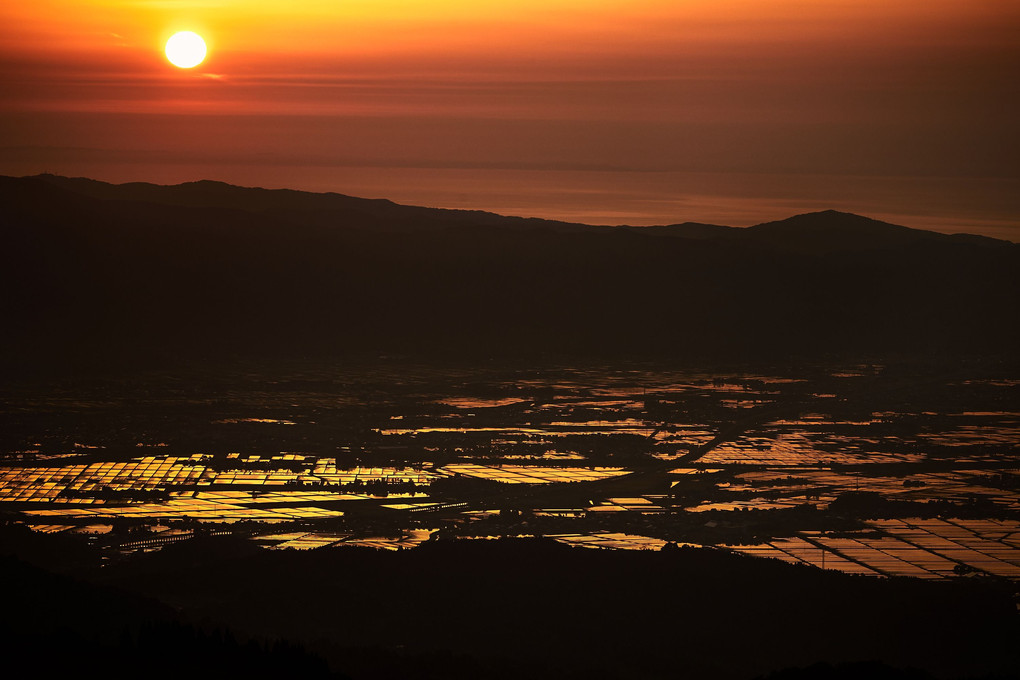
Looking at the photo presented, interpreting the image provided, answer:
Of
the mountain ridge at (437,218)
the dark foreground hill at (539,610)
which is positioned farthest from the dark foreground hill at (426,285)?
the dark foreground hill at (539,610)

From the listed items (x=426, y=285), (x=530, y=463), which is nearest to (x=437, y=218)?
(x=426, y=285)

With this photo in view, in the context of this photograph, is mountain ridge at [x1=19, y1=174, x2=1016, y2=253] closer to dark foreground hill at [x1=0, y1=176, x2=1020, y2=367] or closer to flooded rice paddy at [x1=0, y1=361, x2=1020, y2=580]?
dark foreground hill at [x1=0, y1=176, x2=1020, y2=367]

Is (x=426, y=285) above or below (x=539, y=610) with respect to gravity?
above

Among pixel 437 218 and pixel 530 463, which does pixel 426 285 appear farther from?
pixel 530 463

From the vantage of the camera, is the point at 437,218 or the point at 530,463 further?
the point at 437,218

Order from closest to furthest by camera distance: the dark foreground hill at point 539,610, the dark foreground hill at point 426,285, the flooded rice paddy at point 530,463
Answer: the dark foreground hill at point 539,610 → the flooded rice paddy at point 530,463 → the dark foreground hill at point 426,285

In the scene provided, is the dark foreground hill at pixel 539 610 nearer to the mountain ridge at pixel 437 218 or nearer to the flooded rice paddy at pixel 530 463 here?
the flooded rice paddy at pixel 530 463

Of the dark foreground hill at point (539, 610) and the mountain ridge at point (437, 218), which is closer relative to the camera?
the dark foreground hill at point (539, 610)

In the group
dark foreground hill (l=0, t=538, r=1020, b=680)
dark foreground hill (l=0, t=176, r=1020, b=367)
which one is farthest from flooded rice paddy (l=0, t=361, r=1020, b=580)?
dark foreground hill (l=0, t=176, r=1020, b=367)
